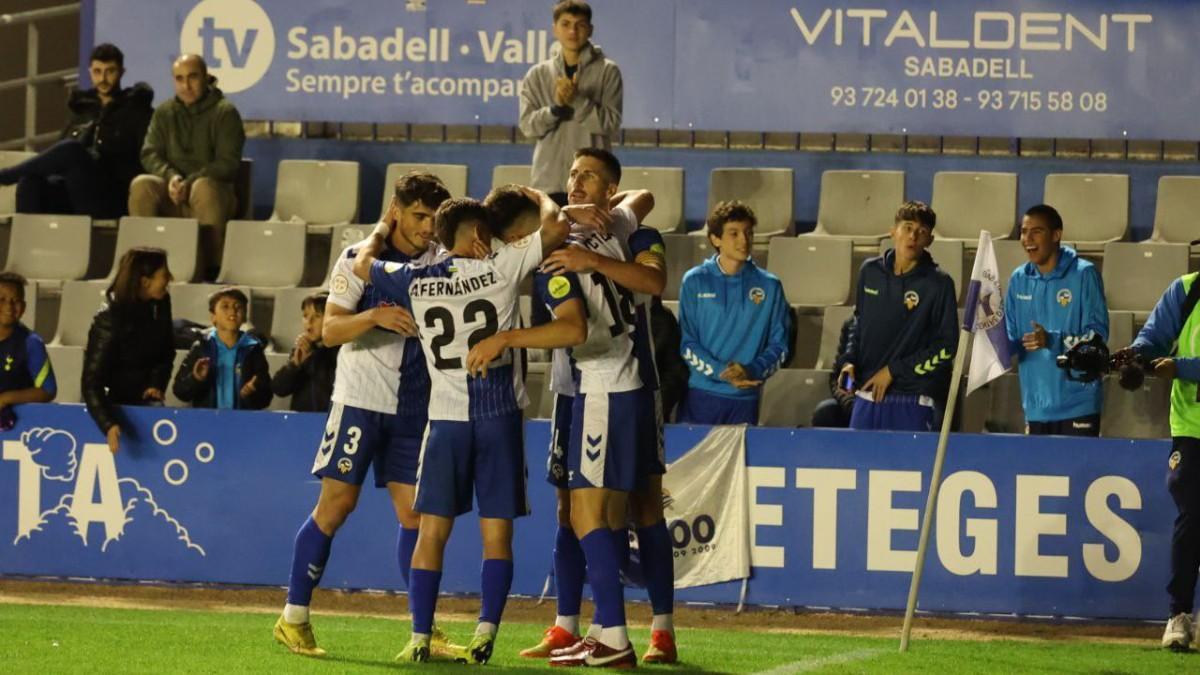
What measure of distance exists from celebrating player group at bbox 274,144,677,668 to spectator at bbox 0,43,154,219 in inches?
253

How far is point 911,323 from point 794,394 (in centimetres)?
170

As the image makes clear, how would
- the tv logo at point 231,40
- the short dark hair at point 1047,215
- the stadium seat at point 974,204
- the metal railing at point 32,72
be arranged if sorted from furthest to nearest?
the metal railing at point 32,72
the tv logo at point 231,40
the stadium seat at point 974,204
the short dark hair at point 1047,215

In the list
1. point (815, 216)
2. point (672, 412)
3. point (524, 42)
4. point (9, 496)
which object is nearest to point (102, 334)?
point (9, 496)

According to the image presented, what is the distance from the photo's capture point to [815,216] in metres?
14.4

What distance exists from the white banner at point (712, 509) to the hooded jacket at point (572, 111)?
2.67 metres

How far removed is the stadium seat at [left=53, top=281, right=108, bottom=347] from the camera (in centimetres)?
1348

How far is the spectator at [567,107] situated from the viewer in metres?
12.3

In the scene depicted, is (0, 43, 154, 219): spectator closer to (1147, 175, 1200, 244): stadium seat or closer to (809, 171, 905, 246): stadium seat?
(809, 171, 905, 246): stadium seat

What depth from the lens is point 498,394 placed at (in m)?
Answer: 7.86

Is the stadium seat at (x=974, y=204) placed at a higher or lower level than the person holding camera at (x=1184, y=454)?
higher

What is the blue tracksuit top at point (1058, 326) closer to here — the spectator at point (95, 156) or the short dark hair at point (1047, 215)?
the short dark hair at point (1047, 215)

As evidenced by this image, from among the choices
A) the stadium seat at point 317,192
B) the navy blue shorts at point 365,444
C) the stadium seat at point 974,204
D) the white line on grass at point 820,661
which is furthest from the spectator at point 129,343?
the stadium seat at point 974,204

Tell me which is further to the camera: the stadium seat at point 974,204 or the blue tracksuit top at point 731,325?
the stadium seat at point 974,204

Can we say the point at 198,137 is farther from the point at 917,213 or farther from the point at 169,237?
the point at 917,213
